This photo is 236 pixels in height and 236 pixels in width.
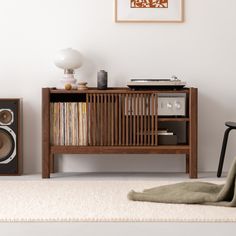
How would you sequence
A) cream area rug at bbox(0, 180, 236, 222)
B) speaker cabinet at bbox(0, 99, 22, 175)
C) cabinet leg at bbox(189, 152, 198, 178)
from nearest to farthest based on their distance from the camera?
cream area rug at bbox(0, 180, 236, 222) → cabinet leg at bbox(189, 152, 198, 178) → speaker cabinet at bbox(0, 99, 22, 175)

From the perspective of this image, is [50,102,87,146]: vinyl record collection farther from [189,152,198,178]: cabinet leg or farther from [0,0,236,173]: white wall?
[189,152,198,178]: cabinet leg

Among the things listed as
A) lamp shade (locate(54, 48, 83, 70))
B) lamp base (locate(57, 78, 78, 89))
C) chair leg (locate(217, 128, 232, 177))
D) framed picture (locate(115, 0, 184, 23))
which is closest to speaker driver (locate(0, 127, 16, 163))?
lamp base (locate(57, 78, 78, 89))

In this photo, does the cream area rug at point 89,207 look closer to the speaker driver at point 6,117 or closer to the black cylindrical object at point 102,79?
the speaker driver at point 6,117

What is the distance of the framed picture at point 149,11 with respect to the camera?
15.8ft

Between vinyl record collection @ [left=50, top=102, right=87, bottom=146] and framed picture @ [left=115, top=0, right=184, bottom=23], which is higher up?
framed picture @ [left=115, top=0, right=184, bottom=23]

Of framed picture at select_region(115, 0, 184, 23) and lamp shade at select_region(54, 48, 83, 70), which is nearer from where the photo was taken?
lamp shade at select_region(54, 48, 83, 70)

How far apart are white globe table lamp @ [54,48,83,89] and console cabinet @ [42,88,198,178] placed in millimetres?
156

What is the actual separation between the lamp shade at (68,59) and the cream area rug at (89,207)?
1075 millimetres

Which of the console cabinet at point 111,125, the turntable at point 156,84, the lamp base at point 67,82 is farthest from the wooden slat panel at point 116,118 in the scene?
the lamp base at point 67,82

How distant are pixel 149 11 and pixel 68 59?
2.39 feet

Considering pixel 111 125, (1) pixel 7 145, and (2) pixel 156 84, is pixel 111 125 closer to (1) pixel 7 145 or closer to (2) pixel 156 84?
(2) pixel 156 84

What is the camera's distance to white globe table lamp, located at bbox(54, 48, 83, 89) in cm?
464

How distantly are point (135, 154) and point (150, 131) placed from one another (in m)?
0.44

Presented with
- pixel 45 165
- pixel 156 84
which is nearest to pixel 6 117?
pixel 45 165
